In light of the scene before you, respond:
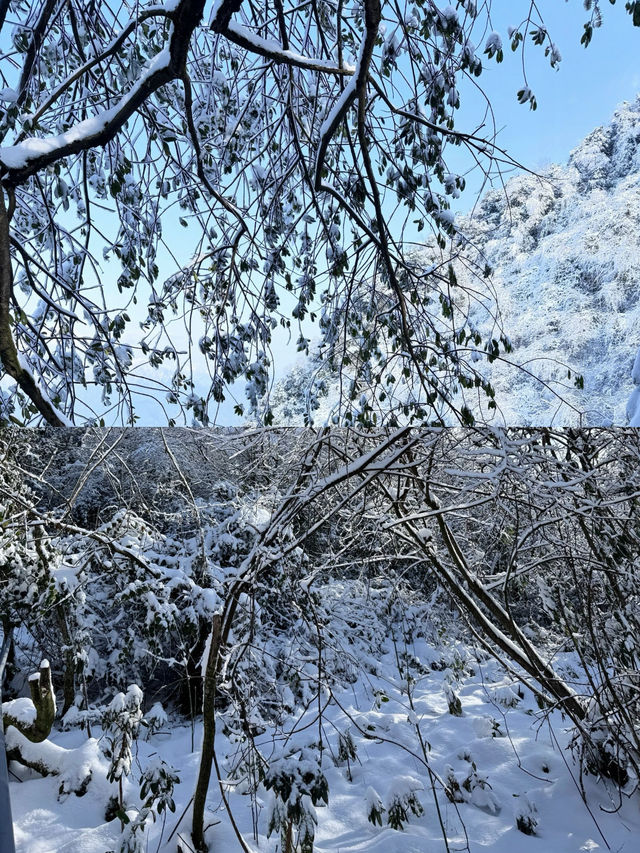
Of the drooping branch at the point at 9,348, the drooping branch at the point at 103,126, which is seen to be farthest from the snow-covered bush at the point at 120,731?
the drooping branch at the point at 103,126

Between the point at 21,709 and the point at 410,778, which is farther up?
the point at 21,709

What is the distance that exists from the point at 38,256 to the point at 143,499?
0.80 metres


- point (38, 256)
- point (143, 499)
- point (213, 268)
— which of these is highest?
point (38, 256)

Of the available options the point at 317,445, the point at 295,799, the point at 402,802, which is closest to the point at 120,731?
the point at 295,799

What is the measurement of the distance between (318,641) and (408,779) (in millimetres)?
339

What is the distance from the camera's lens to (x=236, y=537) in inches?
54.2

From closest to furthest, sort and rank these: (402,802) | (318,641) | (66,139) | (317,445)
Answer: (66,139), (402,802), (318,641), (317,445)

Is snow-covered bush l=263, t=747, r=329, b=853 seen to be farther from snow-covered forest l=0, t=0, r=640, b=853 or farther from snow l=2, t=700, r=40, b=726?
snow l=2, t=700, r=40, b=726

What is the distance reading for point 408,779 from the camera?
1188 millimetres

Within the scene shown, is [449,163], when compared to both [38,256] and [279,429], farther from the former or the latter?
[38,256]

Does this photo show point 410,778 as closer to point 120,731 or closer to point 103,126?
point 120,731

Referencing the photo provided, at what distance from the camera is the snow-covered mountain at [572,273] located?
137 centimetres

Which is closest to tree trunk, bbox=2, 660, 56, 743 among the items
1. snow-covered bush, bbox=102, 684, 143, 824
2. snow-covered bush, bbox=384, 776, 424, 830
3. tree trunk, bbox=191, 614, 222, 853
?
snow-covered bush, bbox=102, 684, 143, 824

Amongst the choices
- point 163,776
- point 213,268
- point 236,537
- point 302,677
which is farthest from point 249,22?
point 163,776
